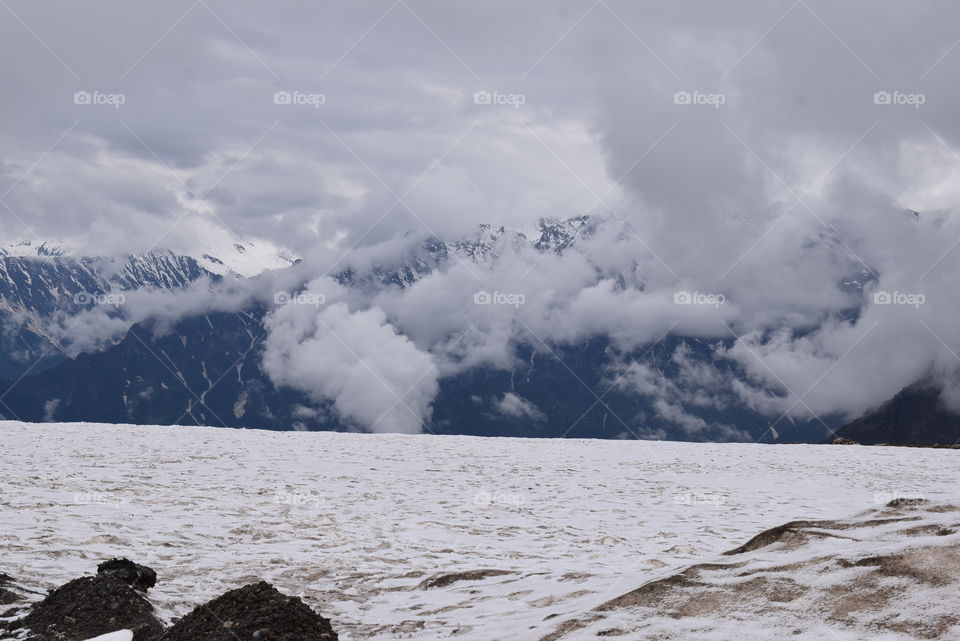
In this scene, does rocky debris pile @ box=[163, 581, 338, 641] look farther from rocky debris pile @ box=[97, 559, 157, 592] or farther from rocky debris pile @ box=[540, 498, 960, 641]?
rocky debris pile @ box=[540, 498, 960, 641]

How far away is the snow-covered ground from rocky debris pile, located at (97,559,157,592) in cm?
26

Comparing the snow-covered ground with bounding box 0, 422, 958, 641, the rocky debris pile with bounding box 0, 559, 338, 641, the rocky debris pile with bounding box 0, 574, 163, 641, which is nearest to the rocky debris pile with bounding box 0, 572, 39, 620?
the rocky debris pile with bounding box 0, 559, 338, 641

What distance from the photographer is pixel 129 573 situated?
287 inches

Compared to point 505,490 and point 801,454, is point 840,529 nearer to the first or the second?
point 505,490

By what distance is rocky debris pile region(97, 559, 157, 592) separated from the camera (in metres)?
7.23

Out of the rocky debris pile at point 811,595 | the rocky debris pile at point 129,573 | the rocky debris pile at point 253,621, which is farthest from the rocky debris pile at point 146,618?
the rocky debris pile at point 811,595

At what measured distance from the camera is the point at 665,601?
605cm

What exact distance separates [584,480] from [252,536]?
10.4 metres

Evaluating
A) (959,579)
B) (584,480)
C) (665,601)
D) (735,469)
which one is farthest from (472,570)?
(735,469)

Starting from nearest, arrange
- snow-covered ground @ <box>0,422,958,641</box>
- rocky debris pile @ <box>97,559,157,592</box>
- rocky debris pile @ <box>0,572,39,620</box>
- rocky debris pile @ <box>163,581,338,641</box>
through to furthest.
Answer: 1. rocky debris pile @ <box>163,581,338,641</box>
2. rocky debris pile @ <box>0,572,39,620</box>
3. rocky debris pile @ <box>97,559,157,592</box>
4. snow-covered ground @ <box>0,422,958,641</box>

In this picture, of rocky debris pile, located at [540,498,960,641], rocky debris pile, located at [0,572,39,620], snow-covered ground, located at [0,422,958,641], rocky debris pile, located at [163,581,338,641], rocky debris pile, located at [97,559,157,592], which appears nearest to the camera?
rocky debris pile, located at [540,498,960,641]

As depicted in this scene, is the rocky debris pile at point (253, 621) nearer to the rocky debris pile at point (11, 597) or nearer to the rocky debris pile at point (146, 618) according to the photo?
the rocky debris pile at point (146, 618)

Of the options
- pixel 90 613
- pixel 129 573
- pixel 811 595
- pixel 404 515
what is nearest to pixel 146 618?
pixel 90 613

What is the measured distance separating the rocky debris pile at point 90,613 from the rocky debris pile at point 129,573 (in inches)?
15.2
